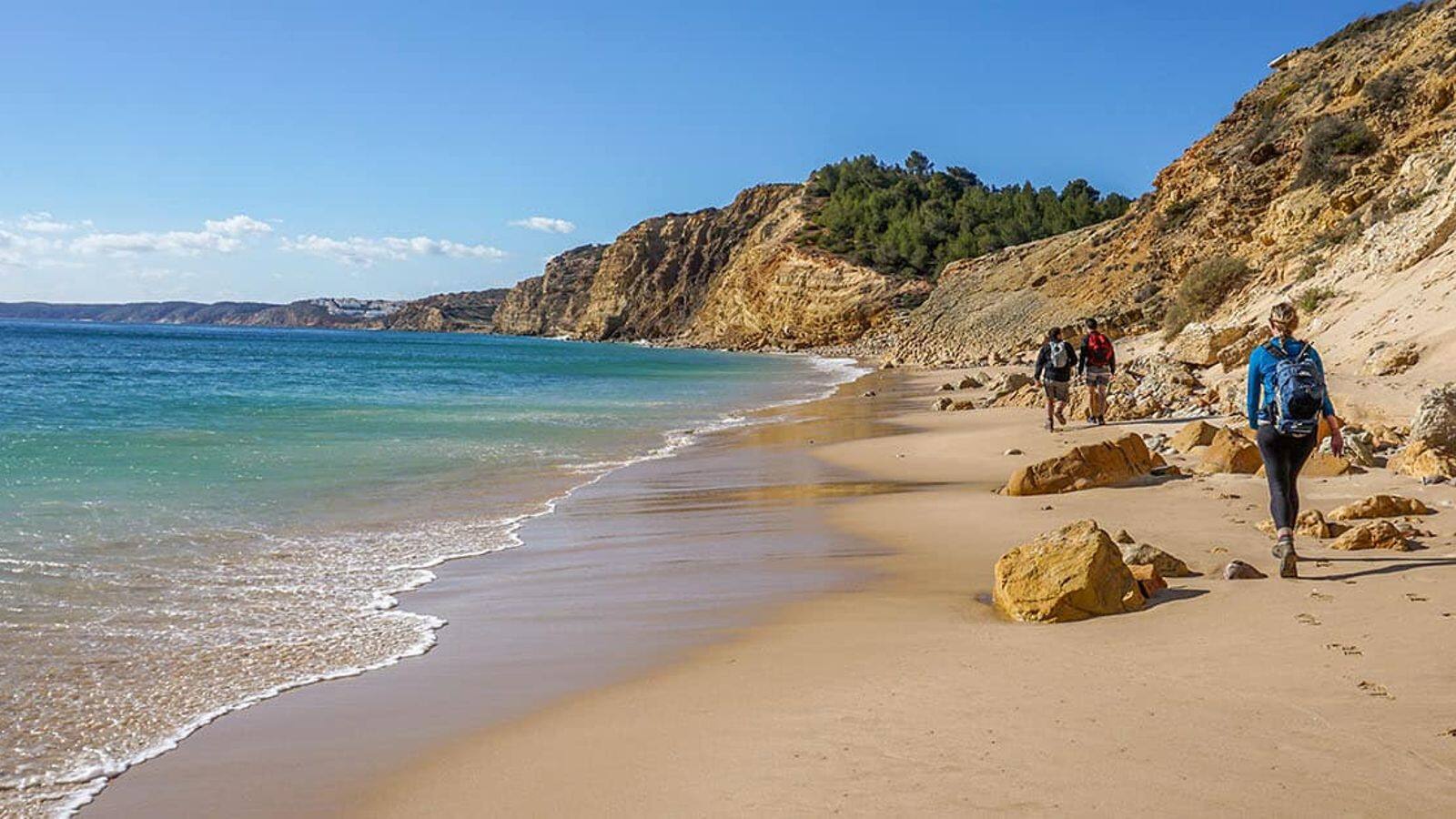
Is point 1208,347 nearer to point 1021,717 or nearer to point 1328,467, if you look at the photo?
point 1328,467

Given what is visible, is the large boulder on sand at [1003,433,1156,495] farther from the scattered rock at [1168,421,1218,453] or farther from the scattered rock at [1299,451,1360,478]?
the scattered rock at [1168,421,1218,453]

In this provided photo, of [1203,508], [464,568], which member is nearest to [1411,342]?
[1203,508]

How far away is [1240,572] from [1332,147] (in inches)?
991

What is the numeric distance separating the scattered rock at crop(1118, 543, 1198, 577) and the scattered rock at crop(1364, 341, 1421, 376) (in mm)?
7863

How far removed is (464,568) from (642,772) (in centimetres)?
430

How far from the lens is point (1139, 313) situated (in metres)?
34.2

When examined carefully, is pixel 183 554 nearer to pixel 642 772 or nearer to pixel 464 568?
pixel 464 568

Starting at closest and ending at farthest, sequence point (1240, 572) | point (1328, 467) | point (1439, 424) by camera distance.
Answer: point (1240, 572)
point (1439, 424)
point (1328, 467)

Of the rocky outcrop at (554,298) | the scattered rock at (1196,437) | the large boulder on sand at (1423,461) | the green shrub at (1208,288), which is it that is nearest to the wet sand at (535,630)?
the scattered rock at (1196,437)

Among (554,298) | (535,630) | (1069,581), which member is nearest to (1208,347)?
(1069,581)

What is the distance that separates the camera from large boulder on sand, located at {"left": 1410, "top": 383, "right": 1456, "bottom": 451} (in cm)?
806

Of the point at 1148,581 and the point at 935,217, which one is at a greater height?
the point at 935,217

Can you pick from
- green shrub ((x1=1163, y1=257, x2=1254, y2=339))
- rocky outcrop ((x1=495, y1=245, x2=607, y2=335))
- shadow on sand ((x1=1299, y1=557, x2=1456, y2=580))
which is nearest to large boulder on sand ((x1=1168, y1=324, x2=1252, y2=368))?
green shrub ((x1=1163, y1=257, x2=1254, y2=339))

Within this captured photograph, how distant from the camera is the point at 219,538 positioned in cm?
863
